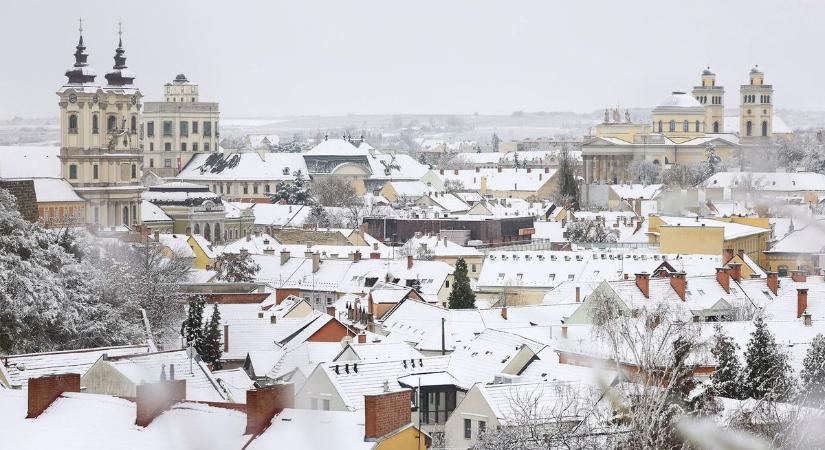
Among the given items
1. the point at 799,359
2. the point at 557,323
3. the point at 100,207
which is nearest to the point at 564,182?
the point at 100,207

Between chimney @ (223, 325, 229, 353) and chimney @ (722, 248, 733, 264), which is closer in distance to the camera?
chimney @ (223, 325, 229, 353)

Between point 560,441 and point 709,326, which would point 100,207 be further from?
point 560,441

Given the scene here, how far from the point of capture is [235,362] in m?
22.7

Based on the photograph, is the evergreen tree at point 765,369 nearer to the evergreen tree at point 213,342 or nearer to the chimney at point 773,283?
the evergreen tree at point 213,342

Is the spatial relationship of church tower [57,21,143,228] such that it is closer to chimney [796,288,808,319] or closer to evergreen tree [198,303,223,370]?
evergreen tree [198,303,223,370]

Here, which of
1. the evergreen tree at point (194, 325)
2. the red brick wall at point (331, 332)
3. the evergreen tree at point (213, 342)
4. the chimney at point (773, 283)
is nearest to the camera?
the evergreen tree at point (213, 342)

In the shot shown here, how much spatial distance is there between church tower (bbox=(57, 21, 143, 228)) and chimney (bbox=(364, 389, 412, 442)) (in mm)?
36208

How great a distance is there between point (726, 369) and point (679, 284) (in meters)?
11.8

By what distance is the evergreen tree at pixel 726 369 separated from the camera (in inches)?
541

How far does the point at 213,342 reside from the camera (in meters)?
22.8

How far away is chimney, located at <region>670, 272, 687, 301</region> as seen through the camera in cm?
2617

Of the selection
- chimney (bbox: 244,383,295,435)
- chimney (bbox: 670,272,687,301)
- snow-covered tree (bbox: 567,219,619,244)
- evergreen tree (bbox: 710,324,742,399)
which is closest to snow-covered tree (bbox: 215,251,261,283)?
chimney (bbox: 670,272,687,301)

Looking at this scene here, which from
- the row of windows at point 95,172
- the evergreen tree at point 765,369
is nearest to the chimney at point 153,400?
the evergreen tree at point 765,369

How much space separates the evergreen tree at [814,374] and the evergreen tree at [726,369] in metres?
0.55
